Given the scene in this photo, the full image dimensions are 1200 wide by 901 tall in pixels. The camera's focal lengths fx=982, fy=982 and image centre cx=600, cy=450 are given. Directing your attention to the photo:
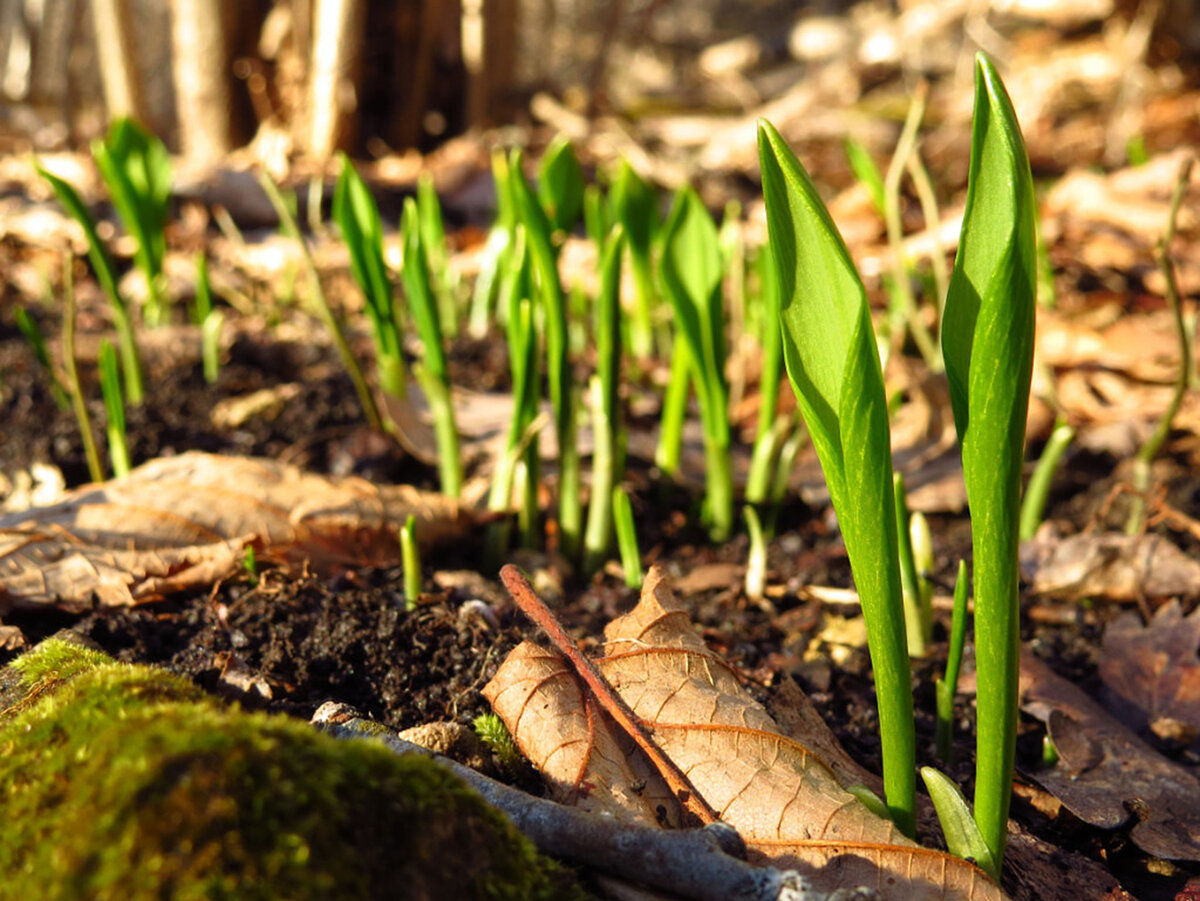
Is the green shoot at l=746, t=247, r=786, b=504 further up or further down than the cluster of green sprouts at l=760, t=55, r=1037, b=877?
further down

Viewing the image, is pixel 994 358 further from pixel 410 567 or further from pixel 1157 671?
pixel 1157 671

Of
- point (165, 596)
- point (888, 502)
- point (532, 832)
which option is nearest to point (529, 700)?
point (532, 832)

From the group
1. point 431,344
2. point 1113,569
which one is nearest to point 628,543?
point 431,344

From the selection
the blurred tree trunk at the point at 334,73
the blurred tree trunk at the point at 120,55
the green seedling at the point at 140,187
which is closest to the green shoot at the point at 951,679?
the green seedling at the point at 140,187

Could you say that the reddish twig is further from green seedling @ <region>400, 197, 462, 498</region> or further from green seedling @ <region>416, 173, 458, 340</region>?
green seedling @ <region>416, 173, 458, 340</region>

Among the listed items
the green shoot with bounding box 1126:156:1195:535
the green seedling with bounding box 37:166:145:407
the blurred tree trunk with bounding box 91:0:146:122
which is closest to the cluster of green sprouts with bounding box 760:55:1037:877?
the green shoot with bounding box 1126:156:1195:535

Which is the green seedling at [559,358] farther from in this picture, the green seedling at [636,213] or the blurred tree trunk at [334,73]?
the blurred tree trunk at [334,73]
